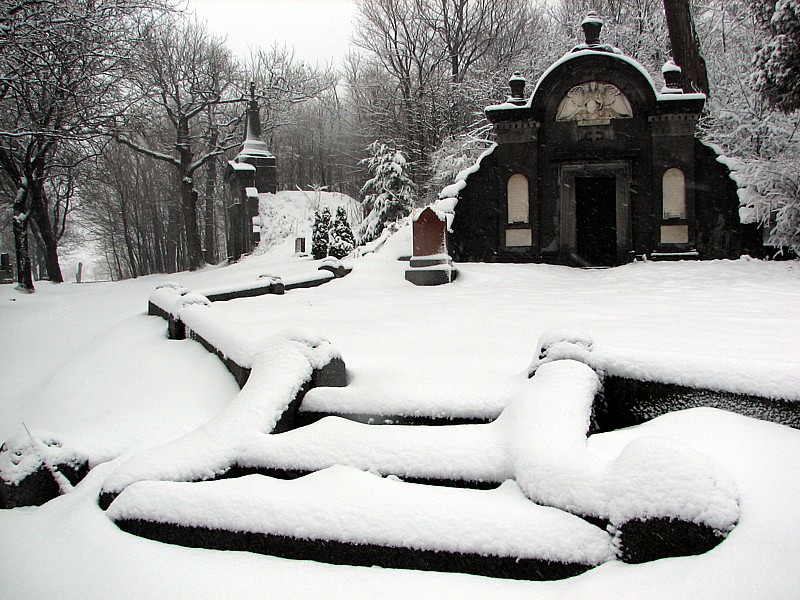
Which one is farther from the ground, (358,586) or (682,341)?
(682,341)

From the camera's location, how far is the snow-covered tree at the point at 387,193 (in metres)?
25.0

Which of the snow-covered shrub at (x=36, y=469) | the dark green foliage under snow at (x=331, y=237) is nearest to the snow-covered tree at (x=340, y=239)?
the dark green foliage under snow at (x=331, y=237)

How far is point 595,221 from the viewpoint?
1579 centimetres

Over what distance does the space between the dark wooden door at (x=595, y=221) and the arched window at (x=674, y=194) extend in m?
1.26

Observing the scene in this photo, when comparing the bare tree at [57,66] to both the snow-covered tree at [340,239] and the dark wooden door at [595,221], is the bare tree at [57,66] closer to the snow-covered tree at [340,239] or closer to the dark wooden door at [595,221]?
the snow-covered tree at [340,239]

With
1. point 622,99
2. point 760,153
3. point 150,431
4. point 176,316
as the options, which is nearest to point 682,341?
point 150,431

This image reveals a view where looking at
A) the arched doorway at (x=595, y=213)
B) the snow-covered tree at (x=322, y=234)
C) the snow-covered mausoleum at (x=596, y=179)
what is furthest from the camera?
the snow-covered tree at (x=322, y=234)

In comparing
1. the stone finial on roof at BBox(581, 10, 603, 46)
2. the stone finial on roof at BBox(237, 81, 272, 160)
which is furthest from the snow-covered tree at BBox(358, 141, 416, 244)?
the stone finial on roof at BBox(581, 10, 603, 46)

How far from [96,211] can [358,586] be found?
3900cm

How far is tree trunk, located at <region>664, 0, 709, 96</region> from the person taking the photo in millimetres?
16859

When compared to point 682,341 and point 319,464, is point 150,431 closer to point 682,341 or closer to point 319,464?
point 319,464

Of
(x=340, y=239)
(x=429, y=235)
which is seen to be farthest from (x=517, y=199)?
(x=340, y=239)

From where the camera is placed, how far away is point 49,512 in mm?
3352

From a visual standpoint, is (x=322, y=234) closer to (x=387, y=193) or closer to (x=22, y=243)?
(x=387, y=193)
